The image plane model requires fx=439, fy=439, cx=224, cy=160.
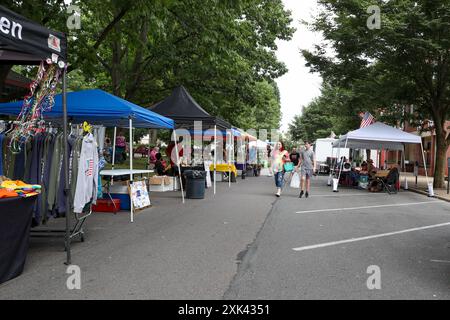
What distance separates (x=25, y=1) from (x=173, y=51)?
34.0ft

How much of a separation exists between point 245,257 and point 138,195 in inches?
195

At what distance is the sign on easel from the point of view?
10.3 m

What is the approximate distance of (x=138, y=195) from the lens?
1066 cm

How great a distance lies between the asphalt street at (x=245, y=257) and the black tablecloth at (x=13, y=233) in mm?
155

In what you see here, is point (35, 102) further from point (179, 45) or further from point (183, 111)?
point (179, 45)

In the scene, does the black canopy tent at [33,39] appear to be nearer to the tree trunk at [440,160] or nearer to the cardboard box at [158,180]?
the cardboard box at [158,180]

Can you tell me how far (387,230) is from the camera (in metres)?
8.94

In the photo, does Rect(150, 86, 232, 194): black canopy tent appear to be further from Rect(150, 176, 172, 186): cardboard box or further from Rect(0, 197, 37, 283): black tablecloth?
Rect(0, 197, 37, 283): black tablecloth

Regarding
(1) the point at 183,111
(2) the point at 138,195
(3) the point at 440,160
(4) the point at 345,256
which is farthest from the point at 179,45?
(4) the point at 345,256

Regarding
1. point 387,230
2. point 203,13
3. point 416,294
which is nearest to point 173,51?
point 203,13

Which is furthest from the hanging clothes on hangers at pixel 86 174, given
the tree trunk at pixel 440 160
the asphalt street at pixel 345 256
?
the tree trunk at pixel 440 160

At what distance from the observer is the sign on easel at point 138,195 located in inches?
407

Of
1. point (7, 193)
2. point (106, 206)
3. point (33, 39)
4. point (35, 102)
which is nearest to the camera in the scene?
point (7, 193)
